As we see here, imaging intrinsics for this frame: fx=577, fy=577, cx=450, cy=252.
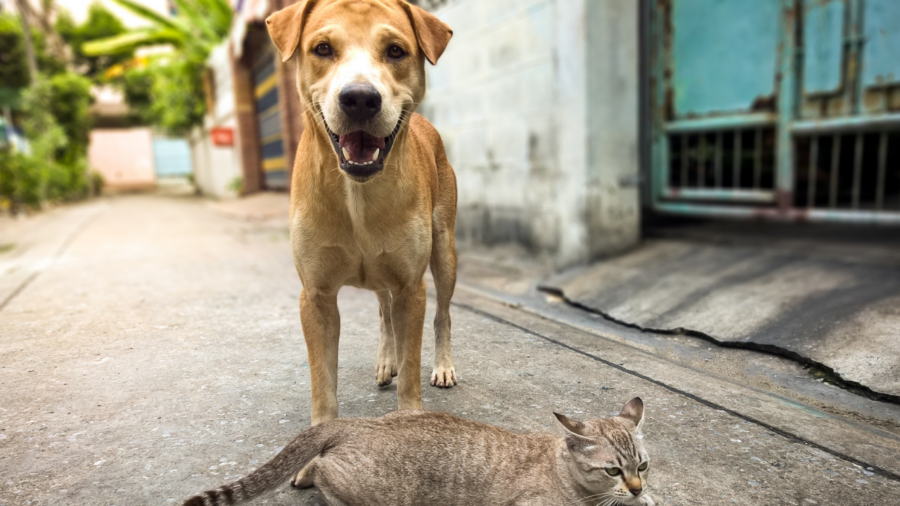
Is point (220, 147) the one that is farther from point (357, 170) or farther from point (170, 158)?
point (170, 158)

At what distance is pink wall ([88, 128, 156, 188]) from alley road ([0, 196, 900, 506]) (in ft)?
110

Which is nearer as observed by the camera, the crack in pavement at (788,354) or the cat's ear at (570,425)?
the cat's ear at (570,425)

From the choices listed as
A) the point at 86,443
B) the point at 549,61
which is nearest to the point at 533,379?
the point at 86,443

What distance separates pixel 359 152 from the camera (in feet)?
6.78

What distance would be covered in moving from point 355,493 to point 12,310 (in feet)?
12.7

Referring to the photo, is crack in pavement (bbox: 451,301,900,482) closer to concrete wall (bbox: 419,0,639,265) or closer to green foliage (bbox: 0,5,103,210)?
concrete wall (bbox: 419,0,639,265)

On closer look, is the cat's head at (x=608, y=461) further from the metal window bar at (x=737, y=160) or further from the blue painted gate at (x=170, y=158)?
the blue painted gate at (x=170, y=158)

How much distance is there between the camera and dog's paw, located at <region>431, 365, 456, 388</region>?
2.81m

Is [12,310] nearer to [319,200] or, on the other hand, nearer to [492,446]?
[319,200]

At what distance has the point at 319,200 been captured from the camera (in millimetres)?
2191

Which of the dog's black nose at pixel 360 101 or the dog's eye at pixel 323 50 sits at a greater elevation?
the dog's eye at pixel 323 50

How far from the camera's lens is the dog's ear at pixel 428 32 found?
2.26 metres

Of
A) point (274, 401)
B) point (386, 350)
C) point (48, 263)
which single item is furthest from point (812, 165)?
point (48, 263)

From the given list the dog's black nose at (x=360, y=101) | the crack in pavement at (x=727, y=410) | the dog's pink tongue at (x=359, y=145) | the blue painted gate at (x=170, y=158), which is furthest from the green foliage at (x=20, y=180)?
the blue painted gate at (x=170, y=158)
